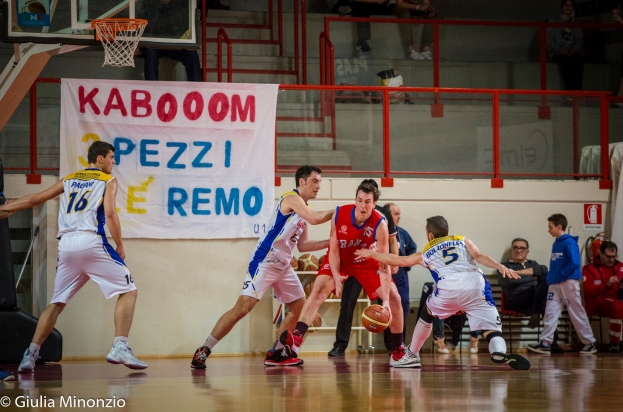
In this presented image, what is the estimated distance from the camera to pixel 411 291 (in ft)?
42.1

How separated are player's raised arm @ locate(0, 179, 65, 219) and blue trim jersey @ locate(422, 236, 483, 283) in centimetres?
372

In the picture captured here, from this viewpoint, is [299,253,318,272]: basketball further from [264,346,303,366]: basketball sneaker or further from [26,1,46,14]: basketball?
[26,1,46,14]: basketball

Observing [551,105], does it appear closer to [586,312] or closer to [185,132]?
[586,312]

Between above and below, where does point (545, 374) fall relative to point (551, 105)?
below

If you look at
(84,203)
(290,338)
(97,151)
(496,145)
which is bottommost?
(290,338)

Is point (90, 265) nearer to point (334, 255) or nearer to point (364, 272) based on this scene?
point (334, 255)

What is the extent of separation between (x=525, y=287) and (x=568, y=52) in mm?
5224

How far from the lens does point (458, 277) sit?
28.7 ft

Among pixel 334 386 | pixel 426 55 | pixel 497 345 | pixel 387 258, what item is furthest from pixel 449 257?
pixel 426 55

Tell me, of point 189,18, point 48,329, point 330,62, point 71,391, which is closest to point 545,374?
point 71,391

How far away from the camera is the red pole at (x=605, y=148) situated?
13344 millimetres

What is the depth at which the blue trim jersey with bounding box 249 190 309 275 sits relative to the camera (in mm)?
9258

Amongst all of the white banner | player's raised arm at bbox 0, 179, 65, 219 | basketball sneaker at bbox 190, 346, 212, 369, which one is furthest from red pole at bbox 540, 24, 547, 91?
player's raised arm at bbox 0, 179, 65, 219

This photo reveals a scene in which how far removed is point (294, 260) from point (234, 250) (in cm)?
84
